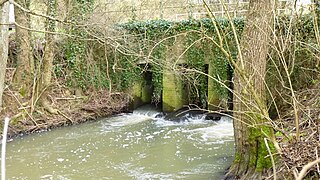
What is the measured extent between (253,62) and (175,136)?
442 centimetres

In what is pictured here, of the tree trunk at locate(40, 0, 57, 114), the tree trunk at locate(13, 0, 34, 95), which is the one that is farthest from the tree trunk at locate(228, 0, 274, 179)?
the tree trunk at locate(13, 0, 34, 95)

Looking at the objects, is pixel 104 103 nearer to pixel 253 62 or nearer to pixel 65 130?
pixel 65 130

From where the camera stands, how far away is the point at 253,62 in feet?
18.9

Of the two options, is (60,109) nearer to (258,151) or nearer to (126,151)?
(126,151)

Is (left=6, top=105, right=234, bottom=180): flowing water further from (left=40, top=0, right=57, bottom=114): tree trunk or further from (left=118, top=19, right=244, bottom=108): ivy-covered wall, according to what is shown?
(left=118, top=19, right=244, bottom=108): ivy-covered wall

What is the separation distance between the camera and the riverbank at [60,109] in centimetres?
1010

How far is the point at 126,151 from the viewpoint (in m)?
8.55

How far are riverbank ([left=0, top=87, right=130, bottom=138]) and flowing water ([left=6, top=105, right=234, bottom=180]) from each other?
0.36 m

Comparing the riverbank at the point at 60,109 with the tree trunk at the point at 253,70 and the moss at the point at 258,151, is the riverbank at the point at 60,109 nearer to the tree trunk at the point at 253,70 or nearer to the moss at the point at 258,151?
the tree trunk at the point at 253,70

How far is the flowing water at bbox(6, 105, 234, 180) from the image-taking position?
23.3 feet

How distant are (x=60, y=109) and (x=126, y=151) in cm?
356

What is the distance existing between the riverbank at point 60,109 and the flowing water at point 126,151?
36 cm

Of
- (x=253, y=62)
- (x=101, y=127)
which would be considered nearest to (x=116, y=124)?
(x=101, y=127)

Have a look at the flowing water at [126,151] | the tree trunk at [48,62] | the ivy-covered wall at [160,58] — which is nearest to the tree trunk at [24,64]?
the tree trunk at [48,62]
